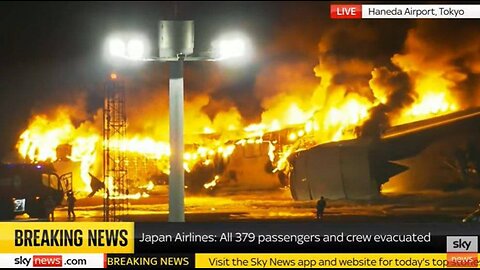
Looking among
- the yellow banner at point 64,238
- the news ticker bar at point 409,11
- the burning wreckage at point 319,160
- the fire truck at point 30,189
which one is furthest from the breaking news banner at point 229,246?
the news ticker bar at point 409,11

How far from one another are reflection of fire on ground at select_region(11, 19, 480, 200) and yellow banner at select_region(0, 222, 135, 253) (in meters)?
0.30

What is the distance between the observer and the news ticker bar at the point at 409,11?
423 cm

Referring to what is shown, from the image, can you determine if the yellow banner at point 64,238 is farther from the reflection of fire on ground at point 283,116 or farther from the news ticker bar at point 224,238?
the reflection of fire on ground at point 283,116

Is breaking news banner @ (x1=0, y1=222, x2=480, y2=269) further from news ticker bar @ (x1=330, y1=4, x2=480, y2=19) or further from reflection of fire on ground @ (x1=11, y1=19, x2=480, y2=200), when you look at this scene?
news ticker bar @ (x1=330, y1=4, x2=480, y2=19)

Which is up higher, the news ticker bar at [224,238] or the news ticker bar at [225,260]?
the news ticker bar at [224,238]

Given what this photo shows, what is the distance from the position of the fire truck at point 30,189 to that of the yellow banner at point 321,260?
3.28 ft

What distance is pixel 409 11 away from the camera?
13.9ft

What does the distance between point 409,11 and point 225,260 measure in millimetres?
1866

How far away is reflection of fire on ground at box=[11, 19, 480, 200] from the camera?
439cm

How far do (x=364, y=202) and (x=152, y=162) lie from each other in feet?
4.44

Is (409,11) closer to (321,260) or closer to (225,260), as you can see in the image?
(321,260)

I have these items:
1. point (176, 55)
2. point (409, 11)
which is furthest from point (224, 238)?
point (409, 11)

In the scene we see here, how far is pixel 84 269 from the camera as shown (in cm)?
424

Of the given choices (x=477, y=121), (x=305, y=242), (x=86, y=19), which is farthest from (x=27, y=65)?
(x=477, y=121)
